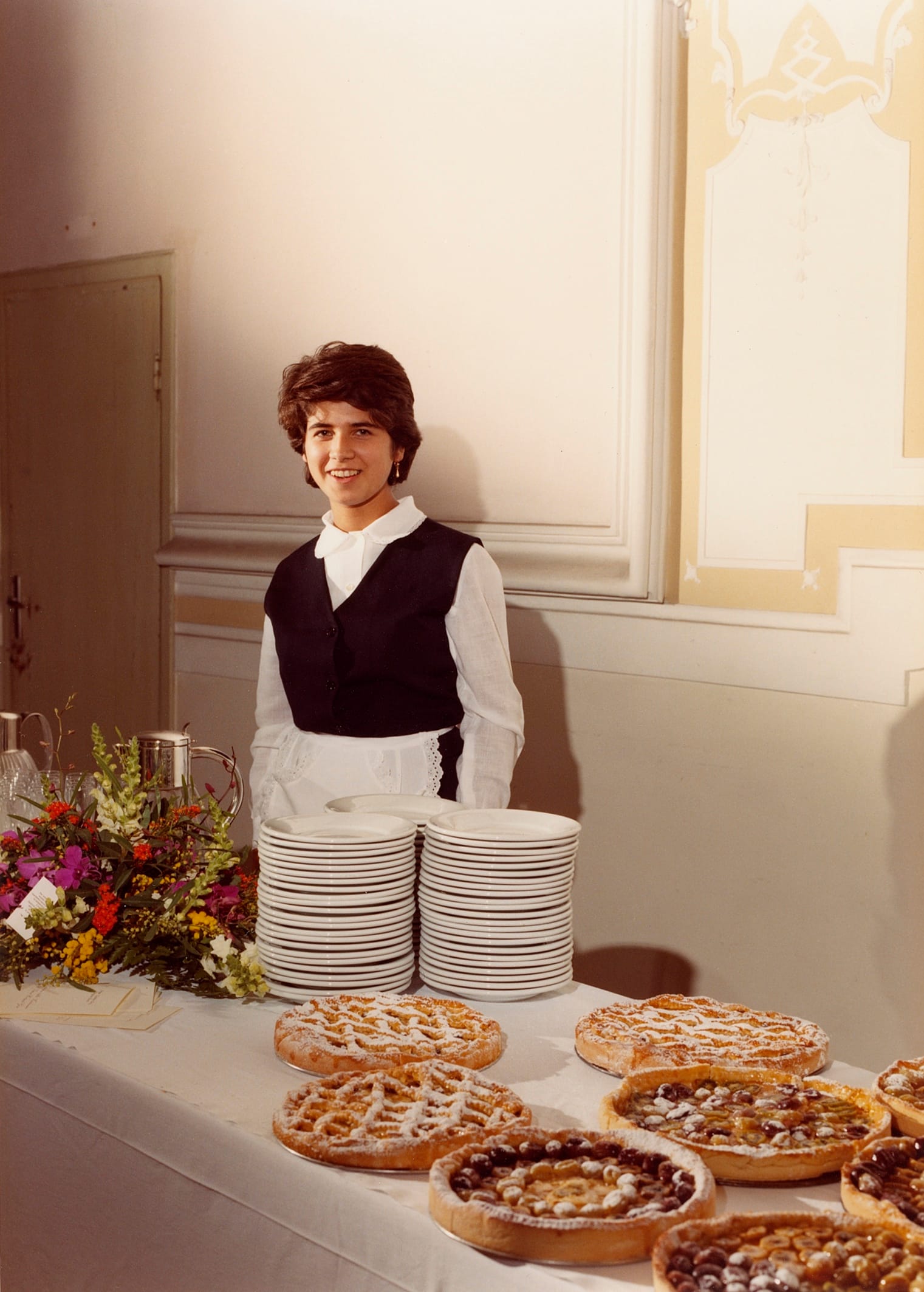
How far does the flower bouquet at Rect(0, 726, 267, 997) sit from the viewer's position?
1600mm

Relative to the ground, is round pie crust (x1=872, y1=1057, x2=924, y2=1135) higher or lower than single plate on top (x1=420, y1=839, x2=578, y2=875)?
lower

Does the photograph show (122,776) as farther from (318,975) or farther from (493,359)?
(493,359)

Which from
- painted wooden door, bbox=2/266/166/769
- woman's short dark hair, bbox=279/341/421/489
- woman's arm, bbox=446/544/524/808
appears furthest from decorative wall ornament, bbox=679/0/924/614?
painted wooden door, bbox=2/266/166/769

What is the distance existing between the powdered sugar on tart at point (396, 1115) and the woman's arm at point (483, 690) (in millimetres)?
1316

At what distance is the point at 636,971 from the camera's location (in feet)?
10.6

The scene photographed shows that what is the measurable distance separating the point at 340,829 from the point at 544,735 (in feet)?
5.82

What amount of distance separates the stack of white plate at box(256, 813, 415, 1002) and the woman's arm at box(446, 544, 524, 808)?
1020mm

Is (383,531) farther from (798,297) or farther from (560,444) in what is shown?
(798,297)

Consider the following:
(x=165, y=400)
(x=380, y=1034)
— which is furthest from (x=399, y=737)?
(x=165, y=400)

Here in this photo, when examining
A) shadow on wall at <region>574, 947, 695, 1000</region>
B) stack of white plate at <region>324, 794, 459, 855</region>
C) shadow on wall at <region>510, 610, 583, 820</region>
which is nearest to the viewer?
stack of white plate at <region>324, 794, 459, 855</region>

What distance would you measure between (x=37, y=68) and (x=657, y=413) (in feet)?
10.4

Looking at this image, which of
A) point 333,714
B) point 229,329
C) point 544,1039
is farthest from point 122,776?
point 229,329

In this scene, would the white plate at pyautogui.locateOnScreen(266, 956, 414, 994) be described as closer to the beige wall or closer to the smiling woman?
the smiling woman

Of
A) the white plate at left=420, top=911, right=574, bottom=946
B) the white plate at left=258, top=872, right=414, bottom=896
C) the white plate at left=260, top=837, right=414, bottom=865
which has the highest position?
the white plate at left=260, top=837, right=414, bottom=865
